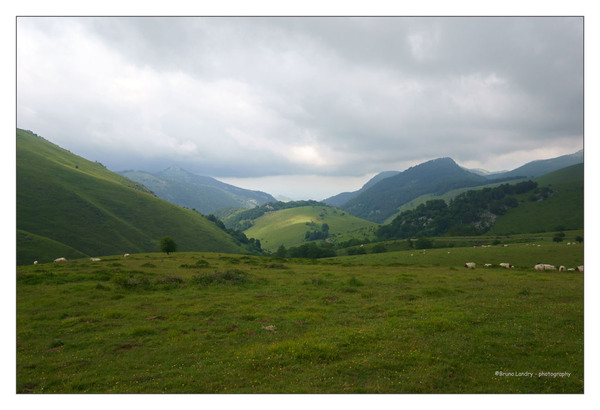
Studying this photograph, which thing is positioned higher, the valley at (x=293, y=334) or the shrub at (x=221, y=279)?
A: the valley at (x=293, y=334)

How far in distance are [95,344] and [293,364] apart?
12223mm

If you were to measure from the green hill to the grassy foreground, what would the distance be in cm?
8286

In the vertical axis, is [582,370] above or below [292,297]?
above

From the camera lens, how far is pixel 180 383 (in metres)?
11.6

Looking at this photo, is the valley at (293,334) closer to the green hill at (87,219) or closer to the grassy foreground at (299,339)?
the grassy foreground at (299,339)

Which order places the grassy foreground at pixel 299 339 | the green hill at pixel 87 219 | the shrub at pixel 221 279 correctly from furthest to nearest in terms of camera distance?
the green hill at pixel 87 219 → the shrub at pixel 221 279 → the grassy foreground at pixel 299 339

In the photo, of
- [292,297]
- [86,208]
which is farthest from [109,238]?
[292,297]

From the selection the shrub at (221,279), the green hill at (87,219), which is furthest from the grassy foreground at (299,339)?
the green hill at (87,219)

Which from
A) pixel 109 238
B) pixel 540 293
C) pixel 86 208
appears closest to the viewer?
pixel 540 293

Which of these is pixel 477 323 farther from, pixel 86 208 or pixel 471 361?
pixel 86 208

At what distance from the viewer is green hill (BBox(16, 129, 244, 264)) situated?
106250 millimetres

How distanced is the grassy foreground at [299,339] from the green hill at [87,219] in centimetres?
8286

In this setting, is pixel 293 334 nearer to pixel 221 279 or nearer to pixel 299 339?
pixel 299 339

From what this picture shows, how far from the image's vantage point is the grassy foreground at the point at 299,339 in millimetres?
11570
